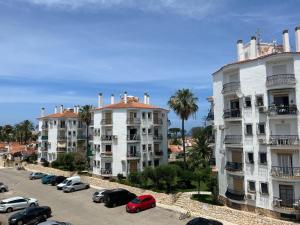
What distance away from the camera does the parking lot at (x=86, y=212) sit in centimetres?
3544

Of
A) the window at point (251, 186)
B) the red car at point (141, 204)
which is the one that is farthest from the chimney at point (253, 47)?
the red car at point (141, 204)

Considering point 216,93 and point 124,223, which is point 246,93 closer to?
point 216,93

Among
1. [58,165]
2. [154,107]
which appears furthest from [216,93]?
[58,165]

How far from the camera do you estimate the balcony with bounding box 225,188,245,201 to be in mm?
37431

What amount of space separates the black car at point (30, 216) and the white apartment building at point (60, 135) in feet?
165

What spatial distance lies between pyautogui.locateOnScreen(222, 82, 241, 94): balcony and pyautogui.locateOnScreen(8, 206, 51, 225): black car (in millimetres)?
24454

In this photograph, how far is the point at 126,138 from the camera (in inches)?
2464

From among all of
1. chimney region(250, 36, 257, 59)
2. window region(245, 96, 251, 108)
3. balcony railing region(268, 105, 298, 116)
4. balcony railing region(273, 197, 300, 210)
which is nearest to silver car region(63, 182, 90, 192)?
window region(245, 96, 251, 108)

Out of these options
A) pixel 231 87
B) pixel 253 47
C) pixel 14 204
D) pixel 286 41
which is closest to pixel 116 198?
pixel 14 204

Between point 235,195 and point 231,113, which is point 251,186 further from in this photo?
point 231,113

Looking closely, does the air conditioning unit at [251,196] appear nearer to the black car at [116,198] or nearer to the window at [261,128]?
the window at [261,128]

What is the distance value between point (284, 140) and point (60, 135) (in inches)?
2627

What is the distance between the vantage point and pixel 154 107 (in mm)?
66812

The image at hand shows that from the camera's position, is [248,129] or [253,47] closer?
[248,129]
